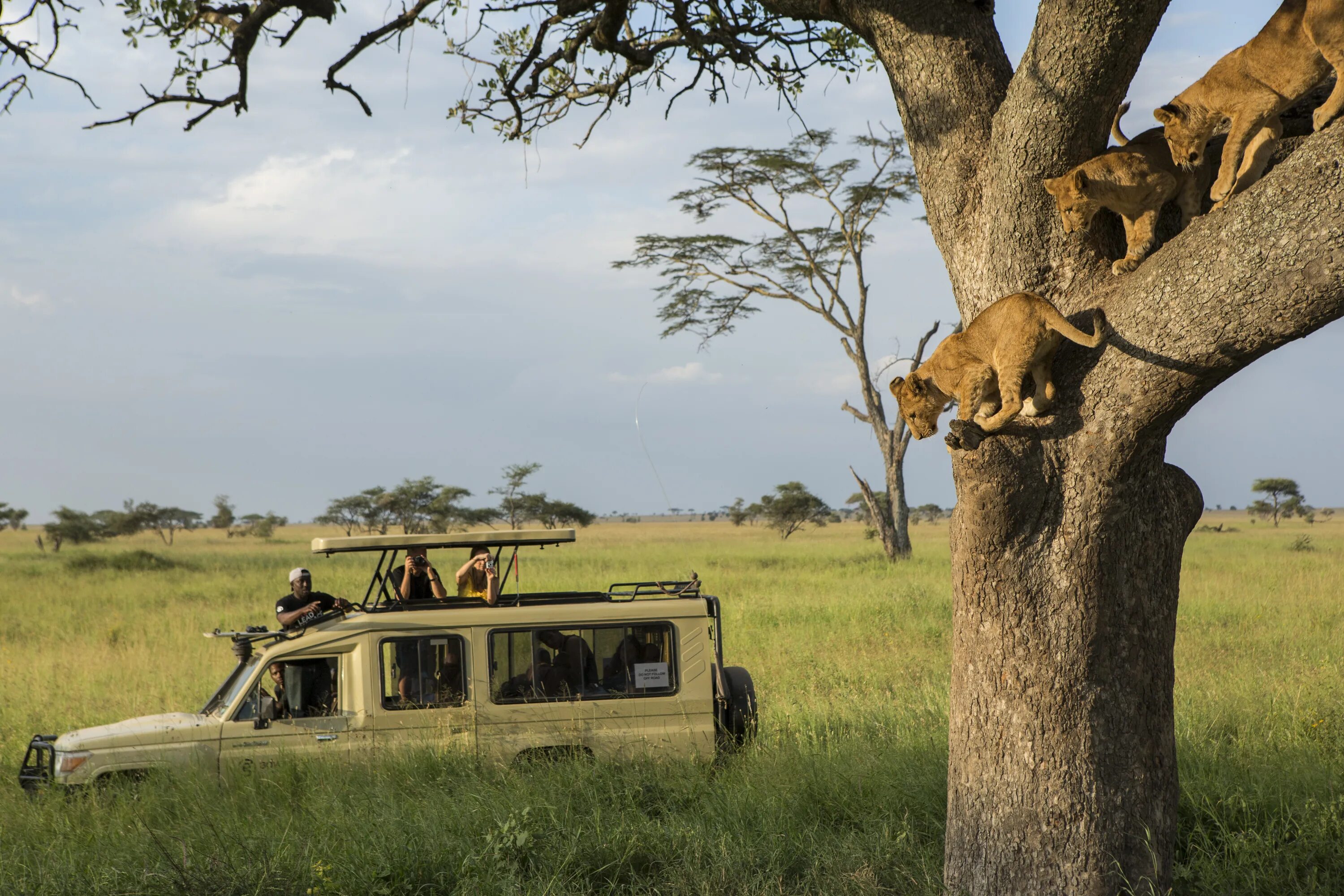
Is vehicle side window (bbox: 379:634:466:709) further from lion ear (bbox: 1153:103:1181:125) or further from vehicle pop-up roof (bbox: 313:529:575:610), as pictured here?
lion ear (bbox: 1153:103:1181:125)

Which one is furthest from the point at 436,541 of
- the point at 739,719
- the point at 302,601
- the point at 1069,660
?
the point at 1069,660

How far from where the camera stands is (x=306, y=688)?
259 inches

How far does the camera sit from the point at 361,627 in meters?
6.47

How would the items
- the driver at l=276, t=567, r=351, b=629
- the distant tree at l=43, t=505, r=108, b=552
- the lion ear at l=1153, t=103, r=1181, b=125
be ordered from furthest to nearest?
1. the distant tree at l=43, t=505, r=108, b=552
2. the driver at l=276, t=567, r=351, b=629
3. the lion ear at l=1153, t=103, r=1181, b=125

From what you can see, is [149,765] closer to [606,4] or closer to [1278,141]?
[606,4]

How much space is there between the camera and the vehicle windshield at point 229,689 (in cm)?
657

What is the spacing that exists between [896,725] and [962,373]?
384 centimetres

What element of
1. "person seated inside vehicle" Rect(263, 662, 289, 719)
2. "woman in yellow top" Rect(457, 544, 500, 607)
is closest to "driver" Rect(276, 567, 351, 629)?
"woman in yellow top" Rect(457, 544, 500, 607)

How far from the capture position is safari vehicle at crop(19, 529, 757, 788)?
6348mm

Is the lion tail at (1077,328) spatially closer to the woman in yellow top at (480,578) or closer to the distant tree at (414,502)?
the woman in yellow top at (480,578)

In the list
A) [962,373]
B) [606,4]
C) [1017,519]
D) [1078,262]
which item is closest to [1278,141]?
[1078,262]

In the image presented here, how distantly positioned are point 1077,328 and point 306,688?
5.20m

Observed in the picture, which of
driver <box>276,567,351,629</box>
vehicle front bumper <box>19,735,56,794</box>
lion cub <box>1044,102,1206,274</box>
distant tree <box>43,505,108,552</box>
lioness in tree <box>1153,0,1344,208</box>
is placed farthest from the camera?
distant tree <box>43,505,108,552</box>

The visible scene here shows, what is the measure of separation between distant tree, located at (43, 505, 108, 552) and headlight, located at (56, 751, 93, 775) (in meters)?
36.4
